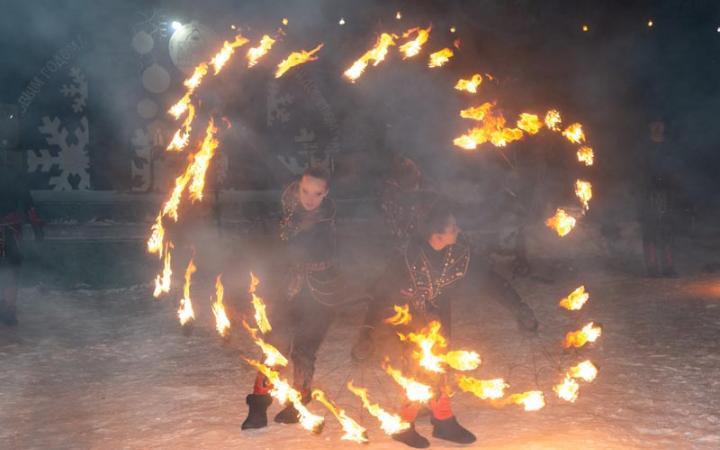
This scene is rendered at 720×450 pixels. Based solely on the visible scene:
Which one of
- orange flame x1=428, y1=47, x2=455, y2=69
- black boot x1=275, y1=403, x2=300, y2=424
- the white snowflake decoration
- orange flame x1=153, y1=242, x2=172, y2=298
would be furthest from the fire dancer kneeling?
the white snowflake decoration

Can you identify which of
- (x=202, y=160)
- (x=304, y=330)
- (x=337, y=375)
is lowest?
(x=337, y=375)

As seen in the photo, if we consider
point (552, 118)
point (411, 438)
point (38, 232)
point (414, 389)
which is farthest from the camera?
point (38, 232)

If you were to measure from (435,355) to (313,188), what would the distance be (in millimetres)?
1321

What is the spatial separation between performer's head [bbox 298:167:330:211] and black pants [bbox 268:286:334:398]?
1.78 ft

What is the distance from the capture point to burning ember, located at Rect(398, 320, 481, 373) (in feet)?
13.0

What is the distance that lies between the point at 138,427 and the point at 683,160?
1258 centimetres

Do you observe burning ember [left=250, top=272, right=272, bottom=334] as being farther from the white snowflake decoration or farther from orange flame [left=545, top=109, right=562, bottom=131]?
the white snowflake decoration

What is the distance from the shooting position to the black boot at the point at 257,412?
447cm

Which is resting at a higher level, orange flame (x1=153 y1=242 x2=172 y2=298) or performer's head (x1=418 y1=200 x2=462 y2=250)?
performer's head (x1=418 y1=200 x2=462 y2=250)

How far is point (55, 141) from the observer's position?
37.5ft

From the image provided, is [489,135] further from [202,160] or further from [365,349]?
[365,349]

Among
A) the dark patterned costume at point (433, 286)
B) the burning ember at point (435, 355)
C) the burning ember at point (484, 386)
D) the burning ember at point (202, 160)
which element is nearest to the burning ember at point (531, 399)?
the burning ember at point (484, 386)

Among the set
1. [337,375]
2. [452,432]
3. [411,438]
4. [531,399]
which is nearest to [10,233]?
[337,375]

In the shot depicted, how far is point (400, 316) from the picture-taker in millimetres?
4309
